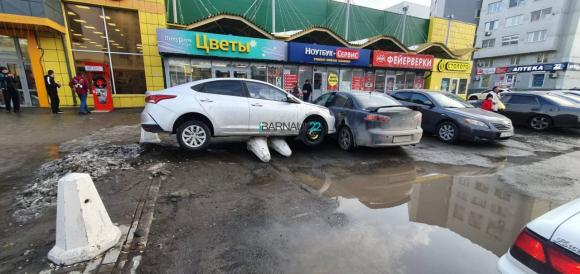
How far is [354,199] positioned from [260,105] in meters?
2.91

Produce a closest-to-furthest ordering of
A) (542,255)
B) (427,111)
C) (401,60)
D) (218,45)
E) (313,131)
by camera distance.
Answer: (542,255) → (313,131) → (427,111) → (218,45) → (401,60)

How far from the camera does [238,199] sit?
3.99 m

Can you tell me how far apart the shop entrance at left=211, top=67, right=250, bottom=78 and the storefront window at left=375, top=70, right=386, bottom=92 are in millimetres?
9895

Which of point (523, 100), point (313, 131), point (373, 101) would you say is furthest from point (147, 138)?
point (523, 100)

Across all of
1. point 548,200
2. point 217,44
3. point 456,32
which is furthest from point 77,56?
point 456,32

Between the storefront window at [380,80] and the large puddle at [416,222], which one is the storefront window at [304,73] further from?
the large puddle at [416,222]

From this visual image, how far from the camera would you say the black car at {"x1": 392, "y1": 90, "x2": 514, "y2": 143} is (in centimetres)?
735

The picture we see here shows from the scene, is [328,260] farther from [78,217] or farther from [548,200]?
[548,200]

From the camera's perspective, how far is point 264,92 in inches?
240

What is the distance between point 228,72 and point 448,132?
11183 millimetres

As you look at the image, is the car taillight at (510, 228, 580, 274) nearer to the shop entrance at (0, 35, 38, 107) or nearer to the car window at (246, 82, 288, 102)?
the car window at (246, 82, 288, 102)

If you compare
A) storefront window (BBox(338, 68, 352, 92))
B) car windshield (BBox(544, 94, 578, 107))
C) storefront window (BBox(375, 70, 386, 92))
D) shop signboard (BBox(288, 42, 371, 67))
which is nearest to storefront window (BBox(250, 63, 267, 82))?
shop signboard (BBox(288, 42, 371, 67))

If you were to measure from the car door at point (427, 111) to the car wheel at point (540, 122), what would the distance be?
18.7ft

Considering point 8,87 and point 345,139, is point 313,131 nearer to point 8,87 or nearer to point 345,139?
point 345,139
